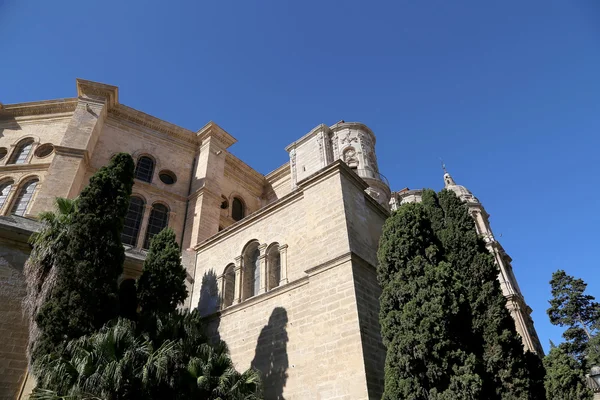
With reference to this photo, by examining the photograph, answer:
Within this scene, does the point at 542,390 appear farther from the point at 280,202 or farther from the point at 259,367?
the point at 280,202

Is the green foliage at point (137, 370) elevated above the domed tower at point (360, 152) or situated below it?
below

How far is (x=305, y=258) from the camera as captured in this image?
34.0ft

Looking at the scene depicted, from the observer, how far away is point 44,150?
18.0m

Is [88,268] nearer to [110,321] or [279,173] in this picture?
[110,321]

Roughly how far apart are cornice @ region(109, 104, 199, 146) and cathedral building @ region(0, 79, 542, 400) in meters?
0.05

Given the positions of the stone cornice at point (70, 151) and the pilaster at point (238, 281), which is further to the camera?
the stone cornice at point (70, 151)

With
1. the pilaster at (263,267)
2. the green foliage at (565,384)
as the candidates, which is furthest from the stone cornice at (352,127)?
the green foliage at (565,384)

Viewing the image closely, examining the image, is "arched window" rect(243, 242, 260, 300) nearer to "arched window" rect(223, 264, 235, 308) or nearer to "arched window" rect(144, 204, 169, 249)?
"arched window" rect(223, 264, 235, 308)

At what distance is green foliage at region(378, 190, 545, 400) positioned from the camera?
22.1 ft

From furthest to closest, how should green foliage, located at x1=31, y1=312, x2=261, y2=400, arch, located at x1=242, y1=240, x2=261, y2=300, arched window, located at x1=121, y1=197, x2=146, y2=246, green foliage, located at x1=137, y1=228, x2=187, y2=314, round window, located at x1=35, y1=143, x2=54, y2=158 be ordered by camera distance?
round window, located at x1=35, y1=143, x2=54, y2=158 → arched window, located at x1=121, y1=197, x2=146, y2=246 → arch, located at x1=242, y1=240, x2=261, y2=300 → green foliage, located at x1=137, y1=228, x2=187, y2=314 → green foliage, located at x1=31, y1=312, x2=261, y2=400

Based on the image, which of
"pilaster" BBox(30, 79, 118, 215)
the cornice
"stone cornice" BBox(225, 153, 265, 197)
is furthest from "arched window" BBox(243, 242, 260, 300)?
the cornice

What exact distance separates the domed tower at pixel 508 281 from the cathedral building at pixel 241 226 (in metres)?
0.30

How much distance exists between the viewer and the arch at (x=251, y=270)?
38.0 feet

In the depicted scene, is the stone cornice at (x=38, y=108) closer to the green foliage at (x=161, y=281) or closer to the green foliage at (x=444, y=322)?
the green foliage at (x=161, y=281)
